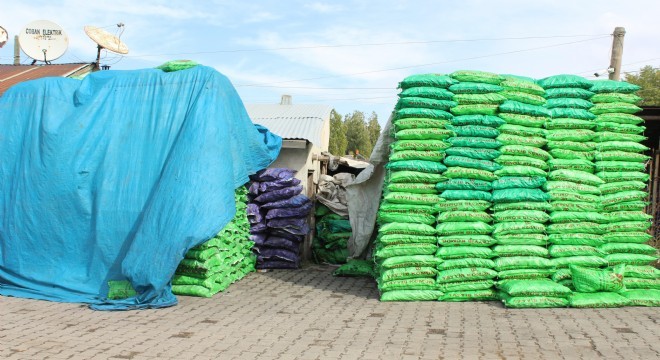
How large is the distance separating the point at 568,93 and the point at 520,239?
1902 millimetres

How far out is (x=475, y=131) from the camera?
6.89m

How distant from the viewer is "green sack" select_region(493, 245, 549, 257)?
6.62 m

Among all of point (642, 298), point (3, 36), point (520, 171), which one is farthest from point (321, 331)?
point (3, 36)

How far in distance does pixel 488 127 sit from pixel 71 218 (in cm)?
515

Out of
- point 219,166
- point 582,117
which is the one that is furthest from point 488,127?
point 219,166

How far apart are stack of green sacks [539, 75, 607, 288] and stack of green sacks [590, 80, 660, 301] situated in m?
0.11

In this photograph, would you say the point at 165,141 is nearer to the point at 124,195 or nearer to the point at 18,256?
the point at 124,195

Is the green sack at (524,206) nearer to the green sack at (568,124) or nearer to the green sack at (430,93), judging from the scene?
the green sack at (568,124)

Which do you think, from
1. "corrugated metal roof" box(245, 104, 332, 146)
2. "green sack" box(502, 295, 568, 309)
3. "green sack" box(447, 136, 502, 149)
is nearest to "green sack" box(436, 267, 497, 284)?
"green sack" box(502, 295, 568, 309)

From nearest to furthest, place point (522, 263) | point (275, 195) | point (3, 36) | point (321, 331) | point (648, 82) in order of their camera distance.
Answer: point (321, 331), point (522, 263), point (275, 195), point (3, 36), point (648, 82)

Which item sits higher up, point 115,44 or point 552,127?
point 115,44

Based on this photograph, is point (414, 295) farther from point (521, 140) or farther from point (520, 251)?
point (521, 140)

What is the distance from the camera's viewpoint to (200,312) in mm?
6238

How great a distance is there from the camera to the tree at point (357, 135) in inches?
1401
